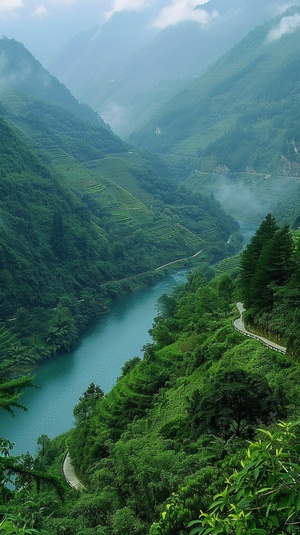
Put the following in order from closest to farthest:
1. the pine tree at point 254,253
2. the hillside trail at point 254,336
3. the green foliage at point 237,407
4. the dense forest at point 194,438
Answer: the dense forest at point 194,438 → the green foliage at point 237,407 → the hillside trail at point 254,336 → the pine tree at point 254,253

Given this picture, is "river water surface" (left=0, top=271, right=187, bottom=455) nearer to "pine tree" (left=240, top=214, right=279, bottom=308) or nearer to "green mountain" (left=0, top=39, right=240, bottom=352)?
"green mountain" (left=0, top=39, right=240, bottom=352)

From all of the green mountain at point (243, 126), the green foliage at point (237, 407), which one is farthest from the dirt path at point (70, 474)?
the green mountain at point (243, 126)

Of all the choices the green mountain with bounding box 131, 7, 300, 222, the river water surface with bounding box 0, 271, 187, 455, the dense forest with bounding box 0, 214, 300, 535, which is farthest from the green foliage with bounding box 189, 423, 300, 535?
the green mountain with bounding box 131, 7, 300, 222

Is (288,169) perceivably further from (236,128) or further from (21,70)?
Answer: (21,70)

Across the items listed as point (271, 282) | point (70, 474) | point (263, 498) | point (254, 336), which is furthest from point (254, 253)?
point (263, 498)

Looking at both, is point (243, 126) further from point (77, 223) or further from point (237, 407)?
point (237, 407)

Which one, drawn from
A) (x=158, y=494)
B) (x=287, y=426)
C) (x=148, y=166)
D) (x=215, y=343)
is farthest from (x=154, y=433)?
(x=148, y=166)

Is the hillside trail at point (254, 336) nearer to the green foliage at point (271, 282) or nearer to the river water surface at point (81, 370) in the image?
the green foliage at point (271, 282)
